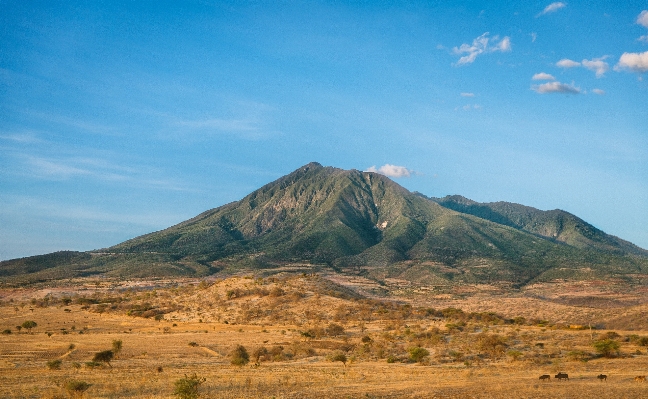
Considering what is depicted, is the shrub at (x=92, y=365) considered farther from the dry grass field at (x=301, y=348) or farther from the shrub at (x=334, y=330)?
the shrub at (x=334, y=330)

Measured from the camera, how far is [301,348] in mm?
44625

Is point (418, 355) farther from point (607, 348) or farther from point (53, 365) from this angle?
point (53, 365)

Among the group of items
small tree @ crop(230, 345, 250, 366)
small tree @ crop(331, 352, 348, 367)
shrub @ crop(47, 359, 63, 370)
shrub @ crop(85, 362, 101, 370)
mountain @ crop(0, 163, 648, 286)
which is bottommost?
small tree @ crop(331, 352, 348, 367)

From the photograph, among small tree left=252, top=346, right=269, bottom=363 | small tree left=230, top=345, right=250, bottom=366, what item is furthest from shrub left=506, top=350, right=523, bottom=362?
small tree left=230, top=345, right=250, bottom=366

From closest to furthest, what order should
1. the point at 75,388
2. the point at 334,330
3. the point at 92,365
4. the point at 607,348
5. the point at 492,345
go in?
the point at 75,388, the point at 92,365, the point at 607,348, the point at 492,345, the point at 334,330

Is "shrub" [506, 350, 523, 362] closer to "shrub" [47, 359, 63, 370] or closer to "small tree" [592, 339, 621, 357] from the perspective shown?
"small tree" [592, 339, 621, 357]

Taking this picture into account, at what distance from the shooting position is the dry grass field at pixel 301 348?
2792 centimetres

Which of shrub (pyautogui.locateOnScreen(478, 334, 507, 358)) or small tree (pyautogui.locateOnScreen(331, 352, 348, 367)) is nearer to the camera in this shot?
small tree (pyautogui.locateOnScreen(331, 352, 348, 367))

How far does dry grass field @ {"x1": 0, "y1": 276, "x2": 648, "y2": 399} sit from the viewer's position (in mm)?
27922

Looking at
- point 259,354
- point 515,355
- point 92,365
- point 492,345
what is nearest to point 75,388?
point 92,365

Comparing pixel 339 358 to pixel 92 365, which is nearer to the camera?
pixel 92 365

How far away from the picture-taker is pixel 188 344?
164ft

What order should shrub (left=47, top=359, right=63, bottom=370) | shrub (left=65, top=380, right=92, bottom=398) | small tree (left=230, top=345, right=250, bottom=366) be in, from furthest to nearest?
small tree (left=230, top=345, right=250, bottom=366) < shrub (left=47, top=359, right=63, bottom=370) < shrub (left=65, top=380, right=92, bottom=398)

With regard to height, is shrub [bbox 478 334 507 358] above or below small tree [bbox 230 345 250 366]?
below
